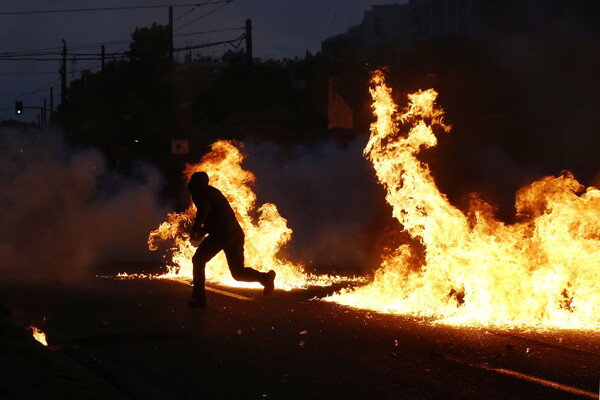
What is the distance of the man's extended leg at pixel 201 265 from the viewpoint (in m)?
11.4

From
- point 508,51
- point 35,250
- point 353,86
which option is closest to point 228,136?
point 353,86

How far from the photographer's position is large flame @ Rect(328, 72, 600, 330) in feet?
33.8

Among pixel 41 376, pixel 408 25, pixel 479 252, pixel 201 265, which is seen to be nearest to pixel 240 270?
pixel 201 265

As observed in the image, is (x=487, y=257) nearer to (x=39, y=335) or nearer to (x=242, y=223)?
(x=39, y=335)

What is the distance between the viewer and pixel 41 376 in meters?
6.79

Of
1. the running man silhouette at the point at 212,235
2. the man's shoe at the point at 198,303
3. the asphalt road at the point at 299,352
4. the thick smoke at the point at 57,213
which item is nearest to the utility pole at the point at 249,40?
the thick smoke at the point at 57,213

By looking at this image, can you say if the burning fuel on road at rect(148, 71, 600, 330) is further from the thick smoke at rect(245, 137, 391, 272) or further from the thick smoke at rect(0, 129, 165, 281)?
the thick smoke at rect(245, 137, 391, 272)

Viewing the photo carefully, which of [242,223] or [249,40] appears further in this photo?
[249,40]

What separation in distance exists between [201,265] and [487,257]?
11.0 feet

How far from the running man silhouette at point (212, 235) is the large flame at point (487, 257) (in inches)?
55.9

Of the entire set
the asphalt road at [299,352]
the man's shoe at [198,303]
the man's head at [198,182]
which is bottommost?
the asphalt road at [299,352]

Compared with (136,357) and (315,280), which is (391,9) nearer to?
(315,280)

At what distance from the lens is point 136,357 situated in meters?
8.34

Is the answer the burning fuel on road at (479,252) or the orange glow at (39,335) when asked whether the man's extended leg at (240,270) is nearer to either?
the burning fuel on road at (479,252)
